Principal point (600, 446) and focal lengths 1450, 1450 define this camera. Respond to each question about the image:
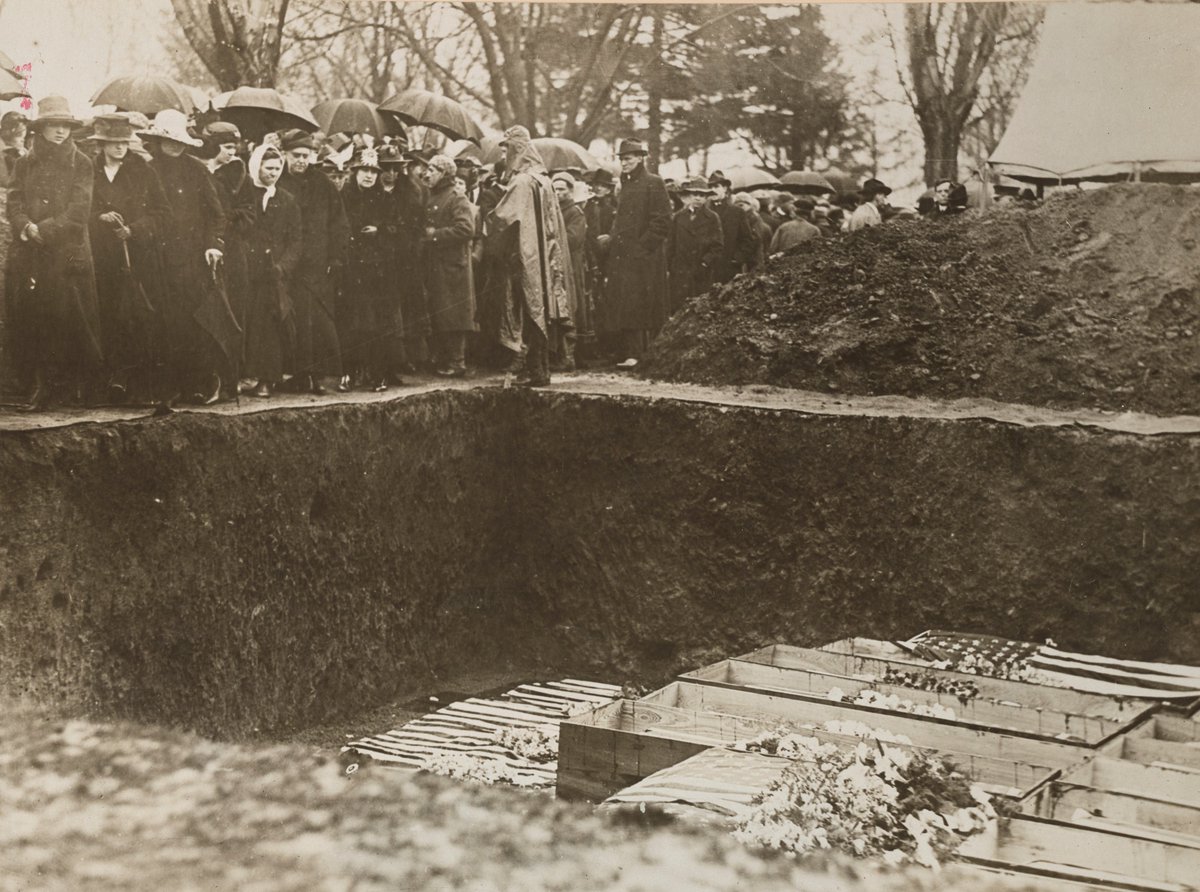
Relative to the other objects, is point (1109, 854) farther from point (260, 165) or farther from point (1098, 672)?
point (260, 165)

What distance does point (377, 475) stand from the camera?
6789 mm

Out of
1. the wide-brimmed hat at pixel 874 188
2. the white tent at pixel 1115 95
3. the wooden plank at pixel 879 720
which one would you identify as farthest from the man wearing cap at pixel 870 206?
the wooden plank at pixel 879 720

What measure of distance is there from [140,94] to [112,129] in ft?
0.60

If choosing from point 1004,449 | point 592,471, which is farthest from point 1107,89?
point 592,471

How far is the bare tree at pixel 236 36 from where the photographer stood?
583 cm

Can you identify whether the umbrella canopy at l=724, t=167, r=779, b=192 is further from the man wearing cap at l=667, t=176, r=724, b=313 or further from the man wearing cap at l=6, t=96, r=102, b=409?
the man wearing cap at l=6, t=96, r=102, b=409

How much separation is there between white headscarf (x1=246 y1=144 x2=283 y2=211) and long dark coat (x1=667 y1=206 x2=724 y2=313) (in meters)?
1.82

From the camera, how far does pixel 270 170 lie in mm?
6445

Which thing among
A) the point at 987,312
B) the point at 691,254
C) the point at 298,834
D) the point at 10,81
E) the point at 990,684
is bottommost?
the point at 298,834

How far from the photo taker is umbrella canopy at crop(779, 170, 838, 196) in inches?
233

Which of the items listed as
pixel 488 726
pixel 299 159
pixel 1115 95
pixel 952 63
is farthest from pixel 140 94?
pixel 1115 95

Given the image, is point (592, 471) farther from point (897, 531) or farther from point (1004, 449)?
point (1004, 449)

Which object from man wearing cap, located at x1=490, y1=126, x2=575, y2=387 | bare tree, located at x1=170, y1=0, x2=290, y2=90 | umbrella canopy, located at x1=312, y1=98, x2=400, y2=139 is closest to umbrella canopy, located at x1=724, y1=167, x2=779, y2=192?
man wearing cap, located at x1=490, y1=126, x2=575, y2=387

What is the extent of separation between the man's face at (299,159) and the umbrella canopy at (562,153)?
0.84 meters
